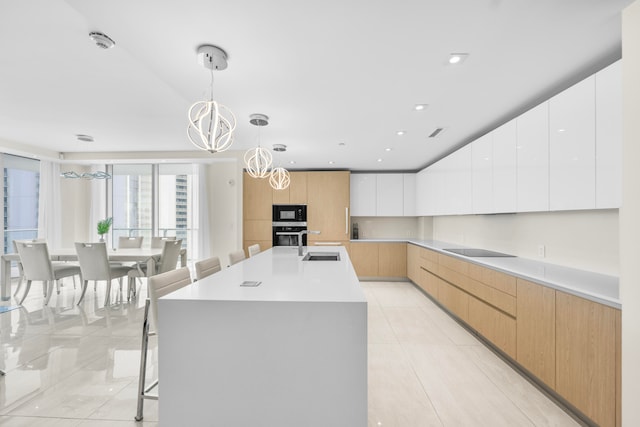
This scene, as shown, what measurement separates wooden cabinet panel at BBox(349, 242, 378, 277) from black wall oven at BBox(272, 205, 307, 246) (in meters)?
1.18

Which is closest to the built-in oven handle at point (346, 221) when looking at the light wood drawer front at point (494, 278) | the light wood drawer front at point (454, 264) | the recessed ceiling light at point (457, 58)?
the light wood drawer front at point (454, 264)

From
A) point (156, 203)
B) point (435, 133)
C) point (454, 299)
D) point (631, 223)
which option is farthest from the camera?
point (156, 203)

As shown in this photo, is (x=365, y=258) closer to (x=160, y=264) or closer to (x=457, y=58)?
(x=160, y=264)

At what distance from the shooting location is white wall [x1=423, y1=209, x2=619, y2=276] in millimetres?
2209

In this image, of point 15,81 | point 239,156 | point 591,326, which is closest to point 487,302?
point 591,326

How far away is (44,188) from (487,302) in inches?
311

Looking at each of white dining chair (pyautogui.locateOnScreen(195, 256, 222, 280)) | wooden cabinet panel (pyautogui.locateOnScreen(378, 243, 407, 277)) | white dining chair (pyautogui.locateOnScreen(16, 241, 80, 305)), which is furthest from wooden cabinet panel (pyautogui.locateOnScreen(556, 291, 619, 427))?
white dining chair (pyautogui.locateOnScreen(16, 241, 80, 305))

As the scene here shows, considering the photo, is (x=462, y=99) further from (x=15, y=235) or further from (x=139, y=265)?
(x=15, y=235)

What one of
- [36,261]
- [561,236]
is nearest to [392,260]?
[561,236]

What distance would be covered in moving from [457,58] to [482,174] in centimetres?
179

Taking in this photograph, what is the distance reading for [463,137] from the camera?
3.93m

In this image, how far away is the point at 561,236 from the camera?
8.68ft

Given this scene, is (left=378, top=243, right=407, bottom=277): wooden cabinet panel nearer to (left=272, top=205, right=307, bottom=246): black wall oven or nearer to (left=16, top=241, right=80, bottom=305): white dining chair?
(left=272, top=205, right=307, bottom=246): black wall oven

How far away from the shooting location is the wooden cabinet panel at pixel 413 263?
5.24m
